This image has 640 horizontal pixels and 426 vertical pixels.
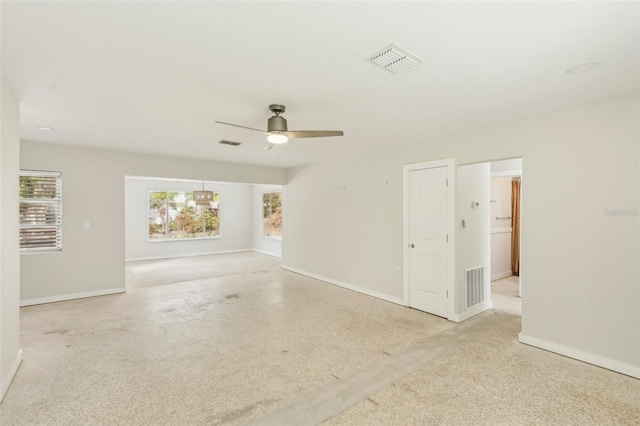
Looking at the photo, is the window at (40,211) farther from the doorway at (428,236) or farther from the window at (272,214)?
the window at (272,214)

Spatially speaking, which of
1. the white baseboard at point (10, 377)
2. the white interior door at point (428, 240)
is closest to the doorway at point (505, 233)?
the white interior door at point (428, 240)

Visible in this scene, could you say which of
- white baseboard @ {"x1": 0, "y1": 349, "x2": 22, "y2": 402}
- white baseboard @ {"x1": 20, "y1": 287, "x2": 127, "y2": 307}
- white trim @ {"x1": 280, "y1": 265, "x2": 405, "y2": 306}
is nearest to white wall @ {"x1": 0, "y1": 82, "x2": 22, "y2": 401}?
white baseboard @ {"x1": 0, "y1": 349, "x2": 22, "y2": 402}

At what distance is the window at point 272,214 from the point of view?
9875mm

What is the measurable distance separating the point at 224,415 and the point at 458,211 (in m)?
3.51

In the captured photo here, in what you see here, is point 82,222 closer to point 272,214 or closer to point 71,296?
point 71,296

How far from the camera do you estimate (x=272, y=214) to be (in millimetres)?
10031

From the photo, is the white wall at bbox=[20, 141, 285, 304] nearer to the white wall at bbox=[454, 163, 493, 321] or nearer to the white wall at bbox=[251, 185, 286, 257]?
the white wall at bbox=[251, 185, 286, 257]

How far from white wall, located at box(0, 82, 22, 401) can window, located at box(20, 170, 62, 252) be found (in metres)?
2.66

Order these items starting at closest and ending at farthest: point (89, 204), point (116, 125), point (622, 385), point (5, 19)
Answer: point (5, 19)
point (622, 385)
point (116, 125)
point (89, 204)

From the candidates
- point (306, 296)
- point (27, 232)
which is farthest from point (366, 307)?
point (27, 232)

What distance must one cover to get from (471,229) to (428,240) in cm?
62

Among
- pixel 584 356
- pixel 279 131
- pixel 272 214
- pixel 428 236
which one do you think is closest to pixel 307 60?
pixel 279 131

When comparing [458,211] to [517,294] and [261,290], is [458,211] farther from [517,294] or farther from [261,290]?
[261,290]

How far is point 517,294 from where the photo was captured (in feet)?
17.3
